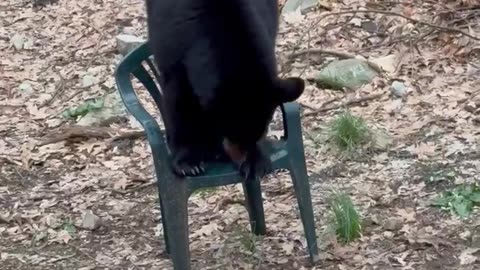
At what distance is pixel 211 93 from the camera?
14.3 ft

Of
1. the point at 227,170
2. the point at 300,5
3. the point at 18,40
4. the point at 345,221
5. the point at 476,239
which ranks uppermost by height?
the point at 300,5

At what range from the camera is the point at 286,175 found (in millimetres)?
6227

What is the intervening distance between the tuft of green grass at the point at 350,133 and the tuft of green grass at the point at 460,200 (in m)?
0.82

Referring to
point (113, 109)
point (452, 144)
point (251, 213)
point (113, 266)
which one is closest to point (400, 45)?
point (452, 144)

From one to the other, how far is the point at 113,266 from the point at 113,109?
236 centimetres

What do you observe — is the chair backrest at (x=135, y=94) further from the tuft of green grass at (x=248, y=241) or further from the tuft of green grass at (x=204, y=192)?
the tuft of green grass at (x=204, y=192)

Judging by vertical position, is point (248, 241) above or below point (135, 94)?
below

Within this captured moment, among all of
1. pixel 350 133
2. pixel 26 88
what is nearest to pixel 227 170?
pixel 350 133

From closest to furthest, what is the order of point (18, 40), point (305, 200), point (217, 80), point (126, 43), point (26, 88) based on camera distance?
1. point (217, 80)
2. point (305, 200)
3. point (26, 88)
4. point (126, 43)
5. point (18, 40)

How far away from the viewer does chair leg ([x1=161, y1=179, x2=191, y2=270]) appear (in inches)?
182

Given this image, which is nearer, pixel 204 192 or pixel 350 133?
pixel 204 192

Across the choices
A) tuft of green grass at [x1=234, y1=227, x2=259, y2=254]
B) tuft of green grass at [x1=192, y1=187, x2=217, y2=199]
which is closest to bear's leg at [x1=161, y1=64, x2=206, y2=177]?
tuft of green grass at [x1=234, y1=227, x2=259, y2=254]

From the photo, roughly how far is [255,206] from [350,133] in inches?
51.7

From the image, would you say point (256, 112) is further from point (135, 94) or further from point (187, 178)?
point (135, 94)
